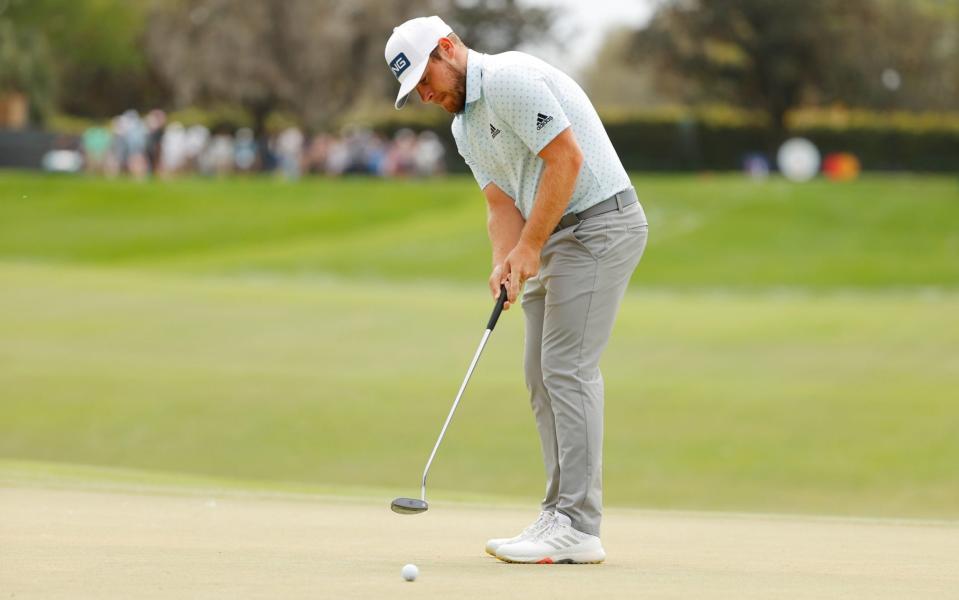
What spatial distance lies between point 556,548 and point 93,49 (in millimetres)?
64103

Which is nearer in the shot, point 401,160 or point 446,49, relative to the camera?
point 446,49

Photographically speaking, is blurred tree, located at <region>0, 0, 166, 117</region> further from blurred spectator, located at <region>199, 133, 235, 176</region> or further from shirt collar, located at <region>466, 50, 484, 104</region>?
shirt collar, located at <region>466, 50, 484, 104</region>

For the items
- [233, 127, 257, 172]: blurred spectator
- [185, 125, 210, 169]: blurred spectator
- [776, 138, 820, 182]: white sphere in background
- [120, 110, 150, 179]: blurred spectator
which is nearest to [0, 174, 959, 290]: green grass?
[120, 110, 150, 179]: blurred spectator

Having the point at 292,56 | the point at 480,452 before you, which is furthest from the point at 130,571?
the point at 292,56

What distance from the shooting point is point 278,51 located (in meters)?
57.6

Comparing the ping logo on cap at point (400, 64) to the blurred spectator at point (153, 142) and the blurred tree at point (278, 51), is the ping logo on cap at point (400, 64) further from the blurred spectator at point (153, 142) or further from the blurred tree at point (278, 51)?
the blurred tree at point (278, 51)

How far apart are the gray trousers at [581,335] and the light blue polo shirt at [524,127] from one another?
0.13 metres

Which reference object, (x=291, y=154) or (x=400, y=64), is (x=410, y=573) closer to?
(x=400, y=64)

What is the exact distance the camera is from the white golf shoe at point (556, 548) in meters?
5.23

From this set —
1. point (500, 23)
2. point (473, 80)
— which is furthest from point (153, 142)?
point (473, 80)

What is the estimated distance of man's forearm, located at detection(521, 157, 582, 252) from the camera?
17.0ft

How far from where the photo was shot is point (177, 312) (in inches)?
751

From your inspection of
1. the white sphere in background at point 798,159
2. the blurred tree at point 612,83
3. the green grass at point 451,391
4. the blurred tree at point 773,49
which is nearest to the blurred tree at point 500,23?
the blurred tree at point 773,49

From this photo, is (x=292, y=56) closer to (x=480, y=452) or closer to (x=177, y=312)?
(x=177, y=312)
